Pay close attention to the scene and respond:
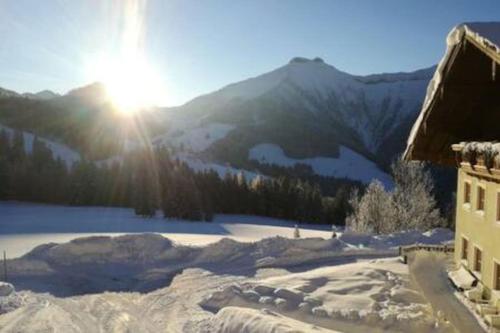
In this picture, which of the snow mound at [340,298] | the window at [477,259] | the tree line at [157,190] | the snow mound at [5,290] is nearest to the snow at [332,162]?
the tree line at [157,190]

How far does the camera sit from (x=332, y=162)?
618 feet

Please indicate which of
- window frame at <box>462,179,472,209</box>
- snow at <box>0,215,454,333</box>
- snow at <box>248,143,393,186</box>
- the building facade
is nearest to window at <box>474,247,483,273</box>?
the building facade

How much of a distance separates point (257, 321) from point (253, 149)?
583ft

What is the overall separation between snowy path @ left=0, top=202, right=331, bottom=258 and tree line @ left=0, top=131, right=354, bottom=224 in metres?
2.70

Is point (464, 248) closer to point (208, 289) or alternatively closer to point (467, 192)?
point (467, 192)

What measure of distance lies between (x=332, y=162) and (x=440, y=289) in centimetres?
17833

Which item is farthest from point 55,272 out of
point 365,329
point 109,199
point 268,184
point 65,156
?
point 65,156

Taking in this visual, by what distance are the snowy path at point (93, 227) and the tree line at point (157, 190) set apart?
2703mm

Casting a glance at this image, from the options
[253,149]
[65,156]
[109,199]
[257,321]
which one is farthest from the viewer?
[253,149]

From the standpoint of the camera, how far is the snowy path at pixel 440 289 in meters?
10.2

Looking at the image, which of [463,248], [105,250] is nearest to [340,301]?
[463,248]

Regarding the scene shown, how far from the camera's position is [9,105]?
144 meters

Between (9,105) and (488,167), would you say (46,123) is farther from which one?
(488,167)

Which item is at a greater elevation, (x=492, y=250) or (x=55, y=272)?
(x=492, y=250)
